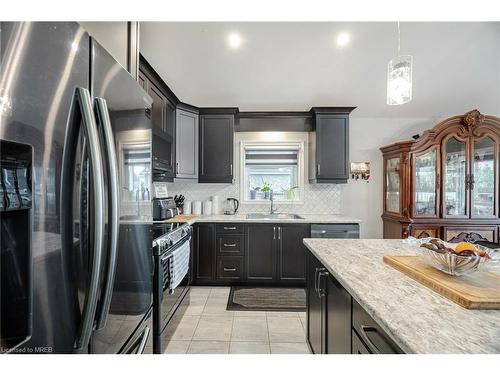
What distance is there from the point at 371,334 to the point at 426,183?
10.4 feet

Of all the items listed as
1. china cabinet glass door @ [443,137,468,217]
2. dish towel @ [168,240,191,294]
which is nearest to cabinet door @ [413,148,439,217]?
china cabinet glass door @ [443,137,468,217]

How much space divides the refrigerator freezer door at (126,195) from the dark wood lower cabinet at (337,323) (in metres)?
0.93

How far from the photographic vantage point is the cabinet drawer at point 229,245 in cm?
324

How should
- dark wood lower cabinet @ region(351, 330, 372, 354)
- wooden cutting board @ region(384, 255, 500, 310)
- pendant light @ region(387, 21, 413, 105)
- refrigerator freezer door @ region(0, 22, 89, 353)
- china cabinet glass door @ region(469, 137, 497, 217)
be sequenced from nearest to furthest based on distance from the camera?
1. refrigerator freezer door @ region(0, 22, 89, 353)
2. wooden cutting board @ region(384, 255, 500, 310)
3. dark wood lower cabinet @ region(351, 330, 372, 354)
4. pendant light @ region(387, 21, 413, 105)
5. china cabinet glass door @ region(469, 137, 497, 217)

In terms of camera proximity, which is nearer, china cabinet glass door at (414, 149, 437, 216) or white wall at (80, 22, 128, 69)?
white wall at (80, 22, 128, 69)

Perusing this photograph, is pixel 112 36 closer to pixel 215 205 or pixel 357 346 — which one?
pixel 357 346

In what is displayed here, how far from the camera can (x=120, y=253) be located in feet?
3.09

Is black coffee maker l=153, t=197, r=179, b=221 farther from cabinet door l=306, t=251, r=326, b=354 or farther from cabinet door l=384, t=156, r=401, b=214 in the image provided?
cabinet door l=384, t=156, r=401, b=214

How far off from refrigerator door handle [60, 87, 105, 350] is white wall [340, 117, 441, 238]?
147 inches

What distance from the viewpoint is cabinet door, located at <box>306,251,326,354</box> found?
61.8 inches

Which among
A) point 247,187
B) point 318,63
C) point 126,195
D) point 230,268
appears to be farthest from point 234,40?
point 230,268

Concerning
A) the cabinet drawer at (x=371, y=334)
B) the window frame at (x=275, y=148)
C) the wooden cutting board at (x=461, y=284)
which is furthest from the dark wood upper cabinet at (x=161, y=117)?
the wooden cutting board at (x=461, y=284)
